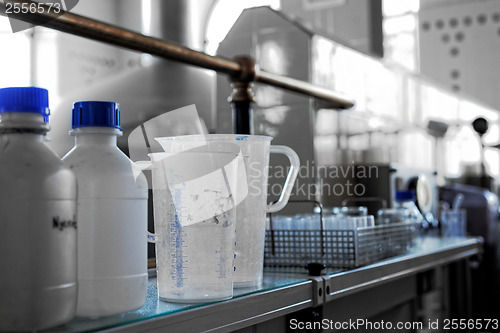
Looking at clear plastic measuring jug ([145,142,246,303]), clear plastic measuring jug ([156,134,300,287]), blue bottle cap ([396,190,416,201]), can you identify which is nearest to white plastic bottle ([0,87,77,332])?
clear plastic measuring jug ([145,142,246,303])

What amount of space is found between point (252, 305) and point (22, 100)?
399 millimetres

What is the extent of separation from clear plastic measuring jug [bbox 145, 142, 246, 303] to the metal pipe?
0.24m

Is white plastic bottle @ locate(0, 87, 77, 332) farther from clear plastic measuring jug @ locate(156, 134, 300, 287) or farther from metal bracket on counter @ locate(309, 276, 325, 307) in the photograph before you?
metal bracket on counter @ locate(309, 276, 325, 307)

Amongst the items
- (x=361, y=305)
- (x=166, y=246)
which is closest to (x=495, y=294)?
(x=361, y=305)

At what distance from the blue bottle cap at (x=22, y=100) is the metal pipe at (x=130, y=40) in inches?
7.4

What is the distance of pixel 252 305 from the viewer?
0.76 m

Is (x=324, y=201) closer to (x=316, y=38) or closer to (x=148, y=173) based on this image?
(x=316, y=38)

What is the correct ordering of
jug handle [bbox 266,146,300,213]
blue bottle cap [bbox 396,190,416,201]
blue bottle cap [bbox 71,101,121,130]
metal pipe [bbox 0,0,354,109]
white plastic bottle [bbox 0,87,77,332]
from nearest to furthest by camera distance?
white plastic bottle [bbox 0,87,77,332] < blue bottle cap [bbox 71,101,121,130] < metal pipe [bbox 0,0,354,109] < jug handle [bbox 266,146,300,213] < blue bottle cap [bbox 396,190,416,201]

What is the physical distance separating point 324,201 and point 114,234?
135 cm

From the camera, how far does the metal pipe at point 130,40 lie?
2.46 ft

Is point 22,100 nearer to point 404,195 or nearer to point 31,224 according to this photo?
point 31,224

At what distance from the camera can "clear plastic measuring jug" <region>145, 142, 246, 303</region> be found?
69 cm

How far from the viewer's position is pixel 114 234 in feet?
2.00

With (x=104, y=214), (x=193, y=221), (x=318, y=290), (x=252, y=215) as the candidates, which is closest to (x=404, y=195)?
(x=318, y=290)
